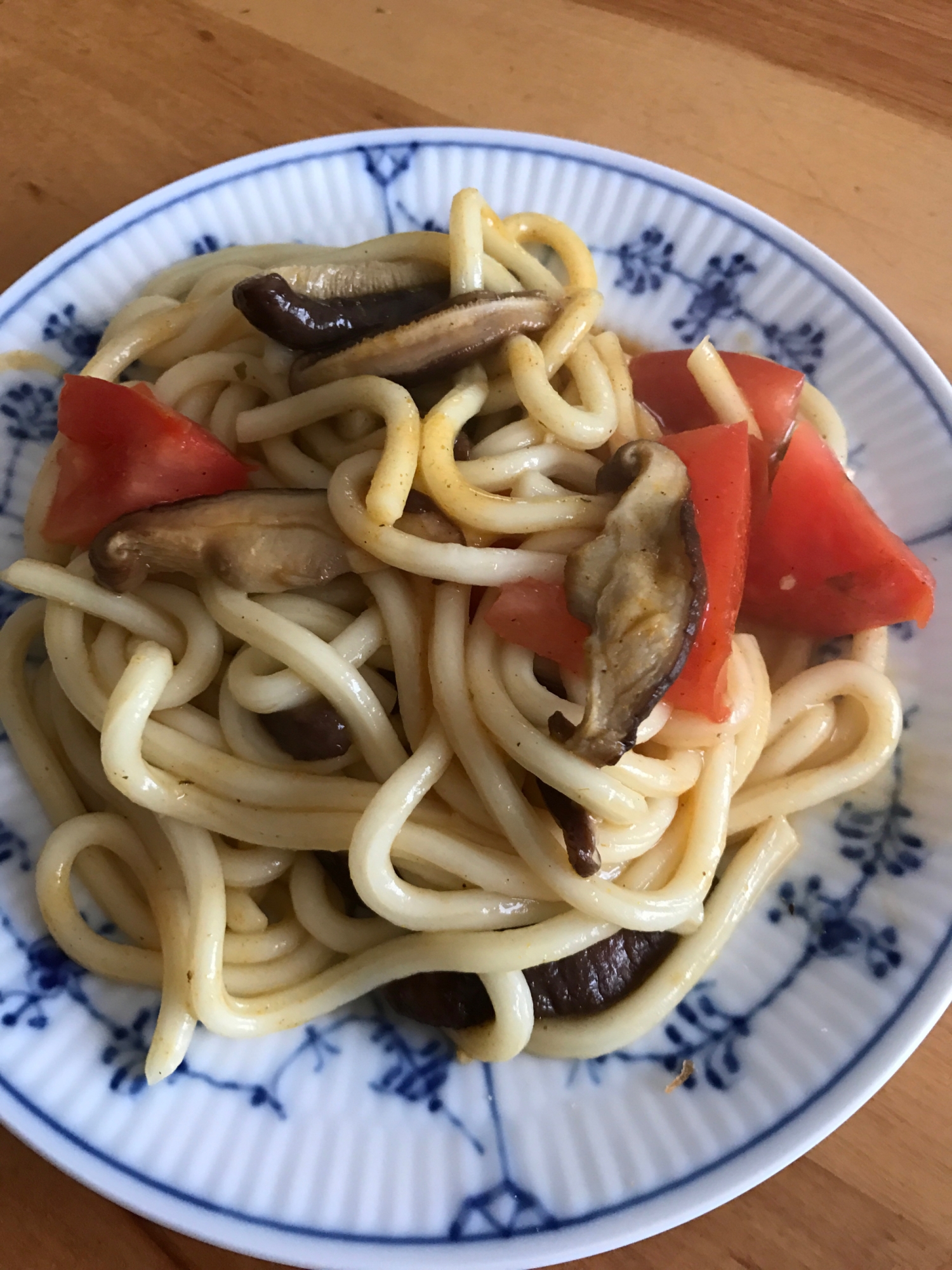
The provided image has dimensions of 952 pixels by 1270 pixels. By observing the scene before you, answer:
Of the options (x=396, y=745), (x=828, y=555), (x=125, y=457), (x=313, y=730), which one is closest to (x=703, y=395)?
(x=828, y=555)

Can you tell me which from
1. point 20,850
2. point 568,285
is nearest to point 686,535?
point 568,285

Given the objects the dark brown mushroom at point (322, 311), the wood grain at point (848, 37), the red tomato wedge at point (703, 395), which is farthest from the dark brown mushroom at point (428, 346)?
the wood grain at point (848, 37)

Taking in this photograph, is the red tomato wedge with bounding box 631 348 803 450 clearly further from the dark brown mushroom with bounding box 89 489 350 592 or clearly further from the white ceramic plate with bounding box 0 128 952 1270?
the dark brown mushroom with bounding box 89 489 350 592

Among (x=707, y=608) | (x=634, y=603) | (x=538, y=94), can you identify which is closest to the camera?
(x=634, y=603)

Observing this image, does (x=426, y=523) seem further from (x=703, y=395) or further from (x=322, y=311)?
(x=703, y=395)

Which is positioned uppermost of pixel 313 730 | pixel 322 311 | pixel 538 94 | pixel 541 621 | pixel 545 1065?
pixel 538 94

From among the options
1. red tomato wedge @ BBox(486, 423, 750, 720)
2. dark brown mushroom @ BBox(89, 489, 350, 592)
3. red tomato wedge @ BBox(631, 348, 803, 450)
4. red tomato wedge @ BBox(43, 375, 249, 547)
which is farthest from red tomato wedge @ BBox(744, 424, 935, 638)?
red tomato wedge @ BBox(43, 375, 249, 547)

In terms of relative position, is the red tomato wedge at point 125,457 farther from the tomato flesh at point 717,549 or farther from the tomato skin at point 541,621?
the tomato flesh at point 717,549
